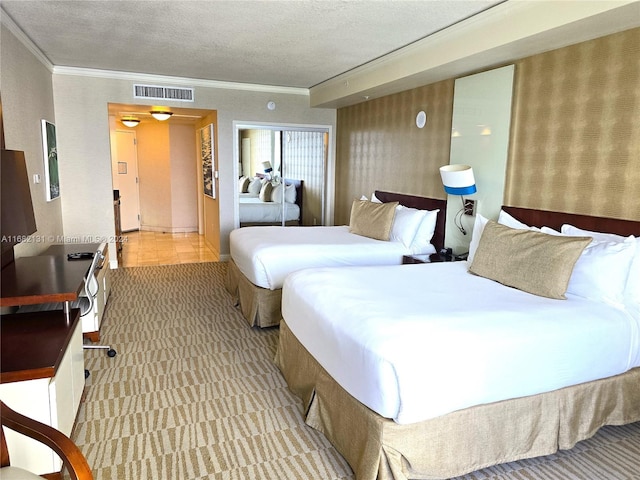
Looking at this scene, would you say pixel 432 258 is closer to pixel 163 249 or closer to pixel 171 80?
pixel 171 80

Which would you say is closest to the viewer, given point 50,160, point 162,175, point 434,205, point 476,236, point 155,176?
point 476,236

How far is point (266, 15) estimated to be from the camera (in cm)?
329

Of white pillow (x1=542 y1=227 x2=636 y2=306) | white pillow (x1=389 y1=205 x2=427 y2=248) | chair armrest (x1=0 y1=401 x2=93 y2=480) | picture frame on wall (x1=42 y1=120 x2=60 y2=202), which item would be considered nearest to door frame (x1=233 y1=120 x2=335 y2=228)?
picture frame on wall (x1=42 y1=120 x2=60 y2=202)

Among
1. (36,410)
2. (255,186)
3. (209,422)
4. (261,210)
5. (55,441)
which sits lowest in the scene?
(209,422)

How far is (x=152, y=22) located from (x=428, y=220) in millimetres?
3047

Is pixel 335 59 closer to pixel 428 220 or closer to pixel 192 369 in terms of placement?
pixel 428 220

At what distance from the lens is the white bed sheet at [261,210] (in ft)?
21.6

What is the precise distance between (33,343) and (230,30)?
2866 millimetres

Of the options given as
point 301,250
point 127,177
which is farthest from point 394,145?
point 127,177

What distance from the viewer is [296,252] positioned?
12.7 feet

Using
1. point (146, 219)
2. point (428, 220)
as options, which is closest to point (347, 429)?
point (428, 220)

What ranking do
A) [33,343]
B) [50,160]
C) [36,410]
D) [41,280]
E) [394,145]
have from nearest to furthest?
[36,410], [33,343], [41,280], [50,160], [394,145]

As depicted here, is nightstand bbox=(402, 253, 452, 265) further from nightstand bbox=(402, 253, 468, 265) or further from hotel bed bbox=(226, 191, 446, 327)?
hotel bed bbox=(226, 191, 446, 327)

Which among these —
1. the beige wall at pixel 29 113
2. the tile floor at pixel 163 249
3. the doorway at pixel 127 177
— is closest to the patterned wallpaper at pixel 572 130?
the beige wall at pixel 29 113
